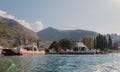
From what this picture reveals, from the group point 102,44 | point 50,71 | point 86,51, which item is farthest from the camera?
point 102,44

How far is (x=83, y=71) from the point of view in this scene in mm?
38531

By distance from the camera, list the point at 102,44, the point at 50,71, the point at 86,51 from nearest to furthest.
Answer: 1. the point at 50,71
2. the point at 86,51
3. the point at 102,44

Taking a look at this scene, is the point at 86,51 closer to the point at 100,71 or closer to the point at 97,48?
the point at 97,48

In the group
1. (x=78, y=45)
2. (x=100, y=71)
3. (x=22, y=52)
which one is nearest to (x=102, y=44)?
(x=78, y=45)

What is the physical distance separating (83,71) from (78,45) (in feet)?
516

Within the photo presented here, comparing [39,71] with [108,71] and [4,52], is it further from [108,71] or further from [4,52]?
[4,52]

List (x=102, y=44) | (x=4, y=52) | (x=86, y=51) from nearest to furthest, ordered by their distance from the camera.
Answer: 1. (x=4, y=52)
2. (x=86, y=51)
3. (x=102, y=44)

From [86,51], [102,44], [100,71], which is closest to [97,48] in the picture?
[102,44]

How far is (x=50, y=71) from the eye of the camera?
3806cm

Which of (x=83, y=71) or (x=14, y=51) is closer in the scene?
(x=83, y=71)

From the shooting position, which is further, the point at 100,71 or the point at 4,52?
the point at 4,52

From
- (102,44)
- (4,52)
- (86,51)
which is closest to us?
(4,52)

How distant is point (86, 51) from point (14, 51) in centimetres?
4538

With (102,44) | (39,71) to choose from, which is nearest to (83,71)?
(39,71)
